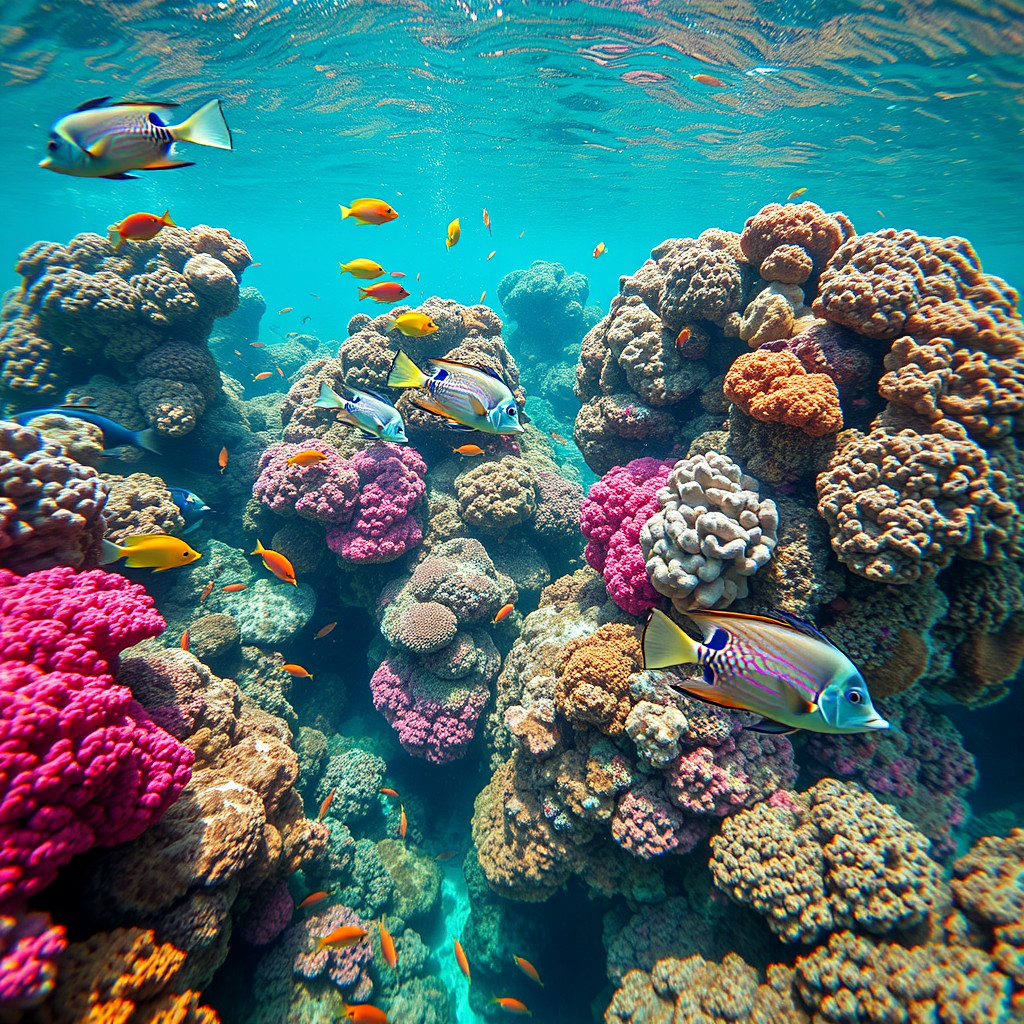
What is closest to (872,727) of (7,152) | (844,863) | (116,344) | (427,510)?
(844,863)

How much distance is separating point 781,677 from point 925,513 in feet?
7.89

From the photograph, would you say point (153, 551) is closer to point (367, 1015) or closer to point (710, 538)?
point (367, 1015)

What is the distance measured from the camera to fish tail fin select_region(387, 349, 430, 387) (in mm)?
2619

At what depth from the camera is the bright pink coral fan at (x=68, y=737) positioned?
1.83m

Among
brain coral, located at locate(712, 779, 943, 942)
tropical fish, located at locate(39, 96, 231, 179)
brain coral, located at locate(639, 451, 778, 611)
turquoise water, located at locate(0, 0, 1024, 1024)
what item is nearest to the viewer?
tropical fish, located at locate(39, 96, 231, 179)

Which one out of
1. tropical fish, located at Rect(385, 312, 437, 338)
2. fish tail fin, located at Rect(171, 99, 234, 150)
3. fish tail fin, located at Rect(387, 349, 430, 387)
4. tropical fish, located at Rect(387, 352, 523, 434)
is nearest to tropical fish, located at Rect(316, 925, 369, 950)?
tropical fish, located at Rect(387, 352, 523, 434)

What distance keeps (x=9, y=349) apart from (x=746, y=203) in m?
39.1

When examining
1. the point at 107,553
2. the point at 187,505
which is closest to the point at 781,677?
the point at 107,553

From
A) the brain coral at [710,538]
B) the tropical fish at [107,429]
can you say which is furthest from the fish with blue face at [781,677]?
the tropical fish at [107,429]

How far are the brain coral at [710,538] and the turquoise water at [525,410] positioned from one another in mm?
483

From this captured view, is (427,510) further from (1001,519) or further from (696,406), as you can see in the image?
(1001,519)

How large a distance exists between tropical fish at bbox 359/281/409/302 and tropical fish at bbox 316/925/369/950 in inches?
259

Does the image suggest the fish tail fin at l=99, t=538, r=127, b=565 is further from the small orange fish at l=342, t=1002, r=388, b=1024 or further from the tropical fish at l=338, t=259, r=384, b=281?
the tropical fish at l=338, t=259, r=384, b=281

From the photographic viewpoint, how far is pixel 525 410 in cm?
1291
